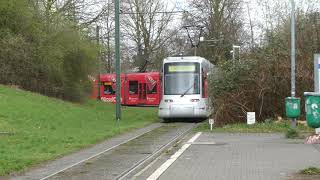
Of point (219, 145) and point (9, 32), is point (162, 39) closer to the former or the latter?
point (9, 32)

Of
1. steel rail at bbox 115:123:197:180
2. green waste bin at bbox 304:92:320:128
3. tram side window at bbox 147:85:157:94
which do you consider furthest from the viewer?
tram side window at bbox 147:85:157:94

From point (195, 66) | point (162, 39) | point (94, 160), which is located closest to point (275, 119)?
point (195, 66)

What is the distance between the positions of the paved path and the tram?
8.89m

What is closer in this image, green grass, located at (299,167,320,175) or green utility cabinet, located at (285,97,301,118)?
green grass, located at (299,167,320,175)

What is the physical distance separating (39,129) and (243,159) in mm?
9395

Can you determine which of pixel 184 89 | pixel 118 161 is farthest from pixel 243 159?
pixel 184 89

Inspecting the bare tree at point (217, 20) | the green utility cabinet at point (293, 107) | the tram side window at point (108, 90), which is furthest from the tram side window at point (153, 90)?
the green utility cabinet at point (293, 107)

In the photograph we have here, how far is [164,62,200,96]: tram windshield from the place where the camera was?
29.4 metres

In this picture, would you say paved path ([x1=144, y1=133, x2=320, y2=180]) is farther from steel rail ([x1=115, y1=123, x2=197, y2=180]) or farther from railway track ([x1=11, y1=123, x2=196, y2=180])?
railway track ([x1=11, y1=123, x2=196, y2=180])

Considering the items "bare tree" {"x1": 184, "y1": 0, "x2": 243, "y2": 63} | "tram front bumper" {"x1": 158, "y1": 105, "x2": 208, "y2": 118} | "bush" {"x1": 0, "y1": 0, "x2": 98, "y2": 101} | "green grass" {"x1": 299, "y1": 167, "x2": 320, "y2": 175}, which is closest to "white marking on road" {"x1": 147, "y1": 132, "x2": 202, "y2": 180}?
"green grass" {"x1": 299, "y1": 167, "x2": 320, "y2": 175}

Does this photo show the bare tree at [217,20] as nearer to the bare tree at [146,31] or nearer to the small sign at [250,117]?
the bare tree at [146,31]

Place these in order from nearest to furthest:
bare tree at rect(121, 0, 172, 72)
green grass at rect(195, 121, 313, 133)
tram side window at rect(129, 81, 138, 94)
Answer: green grass at rect(195, 121, 313, 133)
tram side window at rect(129, 81, 138, 94)
bare tree at rect(121, 0, 172, 72)

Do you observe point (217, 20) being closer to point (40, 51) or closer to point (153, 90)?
point (153, 90)

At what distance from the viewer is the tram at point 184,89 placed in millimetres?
29000
